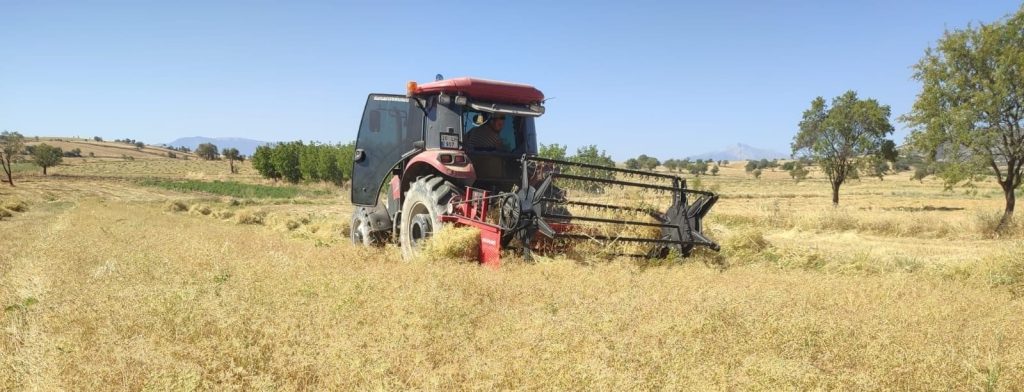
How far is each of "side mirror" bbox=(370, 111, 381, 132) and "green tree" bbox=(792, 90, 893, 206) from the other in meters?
26.0

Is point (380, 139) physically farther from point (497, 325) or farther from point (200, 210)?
point (200, 210)

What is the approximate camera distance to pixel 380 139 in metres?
8.77

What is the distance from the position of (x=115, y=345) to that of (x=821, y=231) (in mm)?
16056

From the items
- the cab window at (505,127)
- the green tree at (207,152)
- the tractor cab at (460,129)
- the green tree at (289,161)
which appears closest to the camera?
the tractor cab at (460,129)

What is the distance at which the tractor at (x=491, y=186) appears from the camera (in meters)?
6.09

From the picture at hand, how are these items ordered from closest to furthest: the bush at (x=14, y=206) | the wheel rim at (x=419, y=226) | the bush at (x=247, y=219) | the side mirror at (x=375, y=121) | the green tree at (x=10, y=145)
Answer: the wheel rim at (x=419, y=226) < the side mirror at (x=375, y=121) < the bush at (x=247, y=219) < the bush at (x=14, y=206) < the green tree at (x=10, y=145)

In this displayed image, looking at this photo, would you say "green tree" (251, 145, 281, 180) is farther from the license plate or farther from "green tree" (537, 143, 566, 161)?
the license plate

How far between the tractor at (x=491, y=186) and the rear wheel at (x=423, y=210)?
13mm

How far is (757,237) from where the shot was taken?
321 inches

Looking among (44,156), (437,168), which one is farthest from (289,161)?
(437,168)

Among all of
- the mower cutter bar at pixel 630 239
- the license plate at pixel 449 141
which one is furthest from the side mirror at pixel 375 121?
the mower cutter bar at pixel 630 239

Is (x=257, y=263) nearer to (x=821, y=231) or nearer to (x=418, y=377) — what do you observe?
(x=418, y=377)

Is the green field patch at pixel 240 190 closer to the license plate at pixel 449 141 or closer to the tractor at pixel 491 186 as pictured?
the tractor at pixel 491 186

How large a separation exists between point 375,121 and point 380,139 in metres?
0.29
